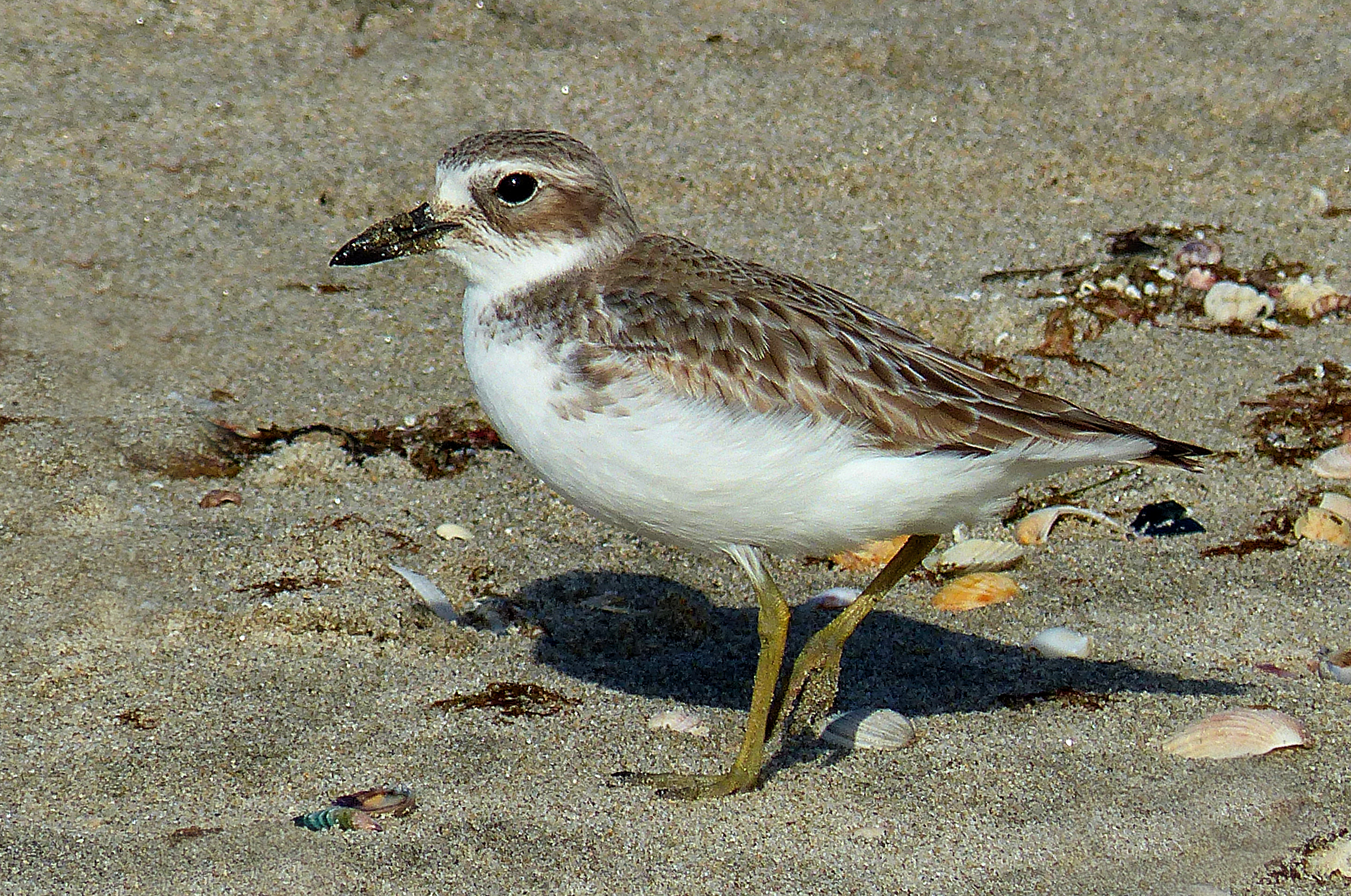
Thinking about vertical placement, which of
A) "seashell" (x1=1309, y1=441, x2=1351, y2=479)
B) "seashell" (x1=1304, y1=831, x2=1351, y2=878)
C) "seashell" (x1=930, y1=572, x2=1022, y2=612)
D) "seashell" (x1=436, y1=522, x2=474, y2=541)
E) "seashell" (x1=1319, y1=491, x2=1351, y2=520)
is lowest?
"seashell" (x1=436, y1=522, x2=474, y2=541)

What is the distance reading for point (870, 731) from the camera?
4668 millimetres

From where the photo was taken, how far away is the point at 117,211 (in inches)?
282

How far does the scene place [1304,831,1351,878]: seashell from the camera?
3.95 m

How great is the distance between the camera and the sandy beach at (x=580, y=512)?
4.24 metres

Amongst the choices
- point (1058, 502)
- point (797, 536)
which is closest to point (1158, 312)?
point (1058, 502)

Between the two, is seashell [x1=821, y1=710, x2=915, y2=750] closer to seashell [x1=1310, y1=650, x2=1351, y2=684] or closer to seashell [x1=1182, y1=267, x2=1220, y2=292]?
seashell [x1=1310, y1=650, x2=1351, y2=684]

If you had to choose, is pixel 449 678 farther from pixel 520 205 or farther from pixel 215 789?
pixel 520 205

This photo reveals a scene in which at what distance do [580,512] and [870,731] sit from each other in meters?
1.63

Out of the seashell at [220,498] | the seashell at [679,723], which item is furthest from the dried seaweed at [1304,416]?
the seashell at [220,498]

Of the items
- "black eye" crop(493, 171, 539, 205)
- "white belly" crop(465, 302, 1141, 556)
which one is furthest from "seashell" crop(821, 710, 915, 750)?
"black eye" crop(493, 171, 539, 205)

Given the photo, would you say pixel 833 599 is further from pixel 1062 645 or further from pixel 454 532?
pixel 454 532

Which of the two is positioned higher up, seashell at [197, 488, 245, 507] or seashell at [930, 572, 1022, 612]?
seashell at [930, 572, 1022, 612]

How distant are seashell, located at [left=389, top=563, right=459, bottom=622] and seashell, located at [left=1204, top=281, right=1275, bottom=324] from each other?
3519 mm

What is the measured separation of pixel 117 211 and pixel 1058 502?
427 cm
